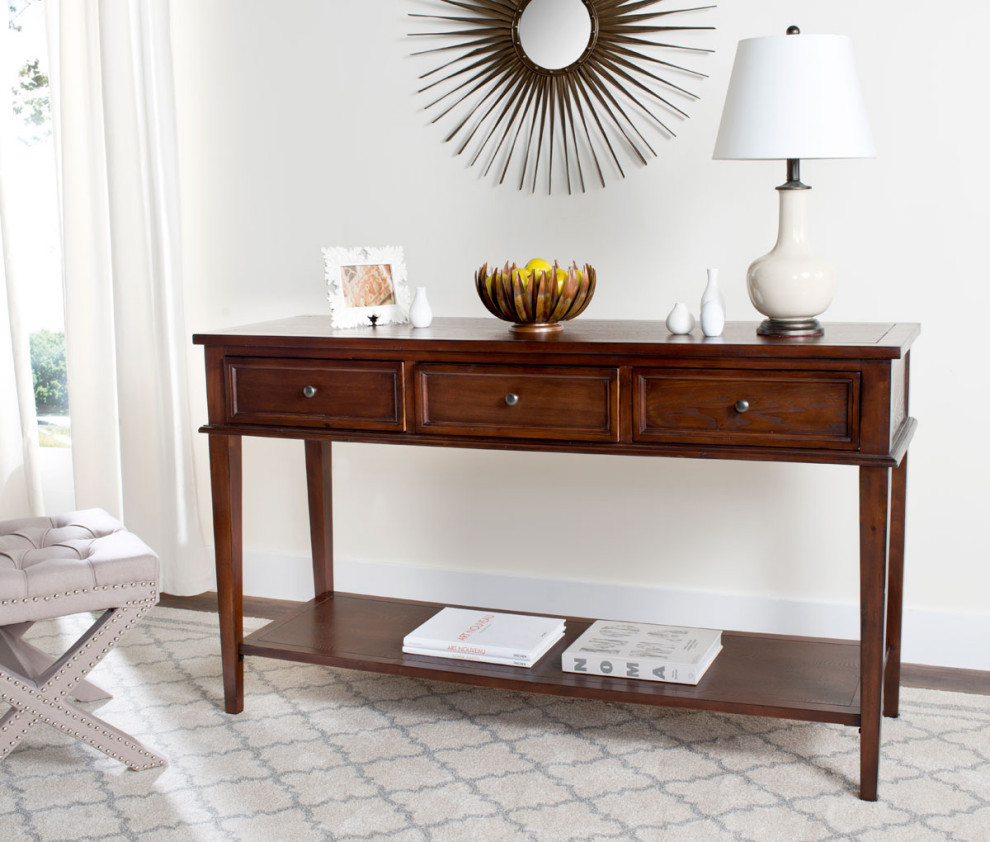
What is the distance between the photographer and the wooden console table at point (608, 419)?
1.92m

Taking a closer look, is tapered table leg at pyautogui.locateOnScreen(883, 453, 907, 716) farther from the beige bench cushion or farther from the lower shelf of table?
the beige bench cushion

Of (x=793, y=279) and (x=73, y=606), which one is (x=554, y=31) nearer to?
(x=793, y=279)

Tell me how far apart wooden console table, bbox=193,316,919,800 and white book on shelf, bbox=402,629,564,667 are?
0.06 ft

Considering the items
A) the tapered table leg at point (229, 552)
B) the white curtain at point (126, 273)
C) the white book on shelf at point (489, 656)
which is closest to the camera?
the white book on shelf at point (489, 656)

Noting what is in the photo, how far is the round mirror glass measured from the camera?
2.61m

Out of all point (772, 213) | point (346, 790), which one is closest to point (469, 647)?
point (346, 790)

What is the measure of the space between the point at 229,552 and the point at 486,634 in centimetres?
59

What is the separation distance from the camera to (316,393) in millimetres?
2256

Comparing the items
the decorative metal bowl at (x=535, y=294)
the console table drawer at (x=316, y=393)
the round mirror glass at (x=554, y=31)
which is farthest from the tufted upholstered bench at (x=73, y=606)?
the round mirror glass at (x=554, y=31)

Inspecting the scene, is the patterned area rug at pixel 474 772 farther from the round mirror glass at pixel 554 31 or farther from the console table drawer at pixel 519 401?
the round mirror glass at pixel 554 31

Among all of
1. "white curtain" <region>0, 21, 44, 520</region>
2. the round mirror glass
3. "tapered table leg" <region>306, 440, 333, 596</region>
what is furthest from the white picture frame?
"white curtain" <region>0, 21, 44, 520</region>

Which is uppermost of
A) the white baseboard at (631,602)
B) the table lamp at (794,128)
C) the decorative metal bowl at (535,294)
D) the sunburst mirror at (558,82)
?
the sunburst mirror at (558,82)

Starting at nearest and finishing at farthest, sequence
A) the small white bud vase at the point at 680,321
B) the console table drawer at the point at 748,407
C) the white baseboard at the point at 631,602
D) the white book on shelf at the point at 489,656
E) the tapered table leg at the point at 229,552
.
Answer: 1. the console table drawer at the point at 748,407
2. the small white bud vase at the point at 680,321
3. the white book on shelf at the point at 489,656
4. the tapered table leg at the point at 229,552
5. the white baseboard at the point at 631,602

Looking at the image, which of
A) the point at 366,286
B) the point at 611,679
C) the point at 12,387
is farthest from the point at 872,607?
the point at 12,387
